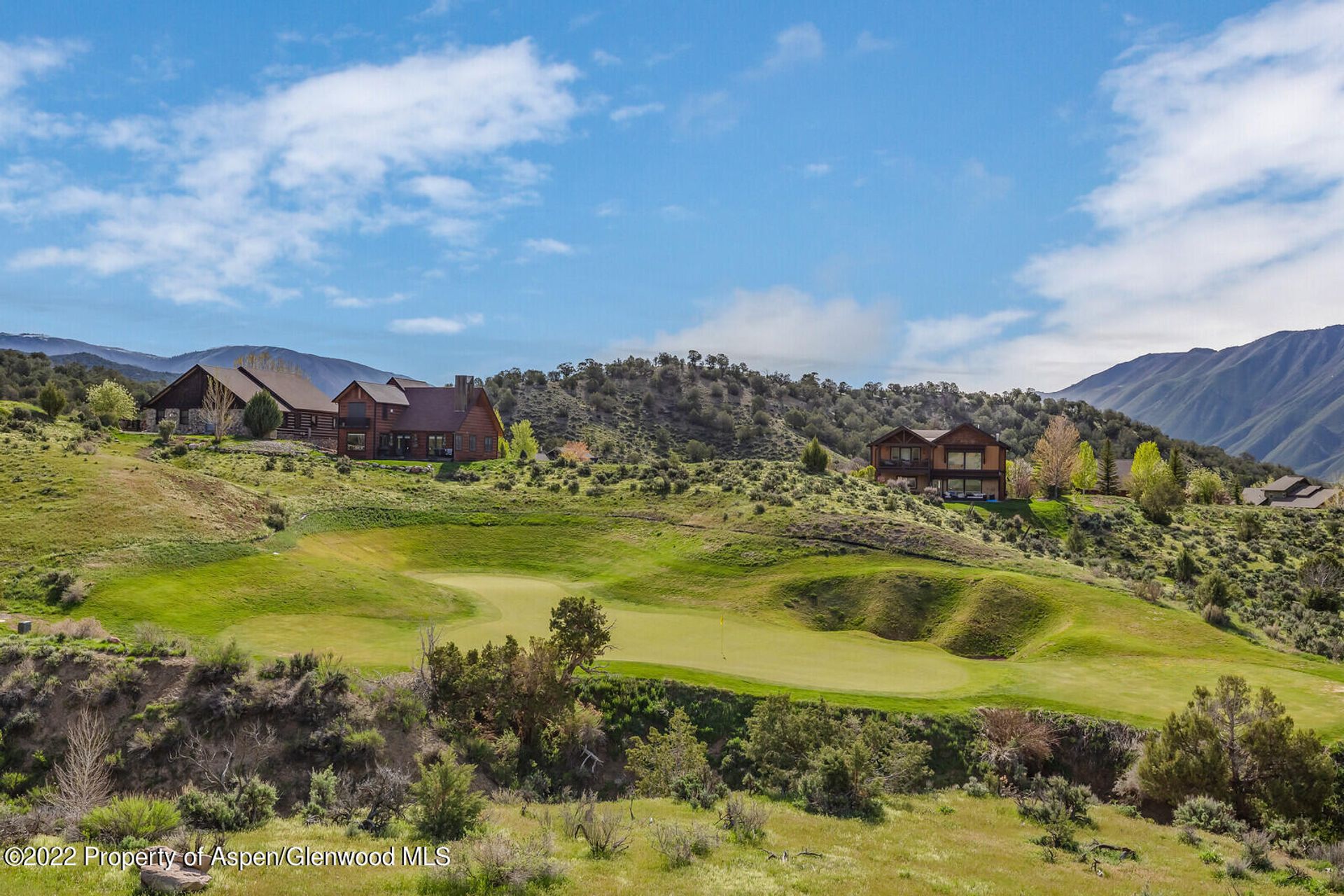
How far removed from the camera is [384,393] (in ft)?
262

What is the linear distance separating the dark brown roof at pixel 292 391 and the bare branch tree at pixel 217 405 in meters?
3.84

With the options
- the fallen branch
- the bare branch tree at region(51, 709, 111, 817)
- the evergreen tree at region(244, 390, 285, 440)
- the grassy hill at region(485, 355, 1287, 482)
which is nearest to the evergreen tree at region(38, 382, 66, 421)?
the evergreen tree at region(244, 390, 285, 440)

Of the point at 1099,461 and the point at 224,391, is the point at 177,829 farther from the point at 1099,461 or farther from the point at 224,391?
the point at 1099,461

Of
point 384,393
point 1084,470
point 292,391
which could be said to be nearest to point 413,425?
point 384,393

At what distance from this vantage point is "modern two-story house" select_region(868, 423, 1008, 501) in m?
77.1

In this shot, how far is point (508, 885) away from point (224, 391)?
245 feet

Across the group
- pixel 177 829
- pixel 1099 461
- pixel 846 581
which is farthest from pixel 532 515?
pixel 1099 461

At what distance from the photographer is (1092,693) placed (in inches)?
1017

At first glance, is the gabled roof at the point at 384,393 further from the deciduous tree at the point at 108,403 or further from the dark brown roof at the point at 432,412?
the deciduous tree at the point at 108,403

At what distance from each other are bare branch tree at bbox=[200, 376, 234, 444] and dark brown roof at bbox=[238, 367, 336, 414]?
384cm

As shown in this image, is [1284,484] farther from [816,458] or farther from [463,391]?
[463,391]

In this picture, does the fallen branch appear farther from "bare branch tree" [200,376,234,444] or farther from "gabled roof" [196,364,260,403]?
"gabled roof" [196,364,260,403]

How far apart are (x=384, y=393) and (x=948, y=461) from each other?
5643 cm

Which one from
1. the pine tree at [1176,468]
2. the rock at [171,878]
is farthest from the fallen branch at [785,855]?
the pine tree at [1176,468]
